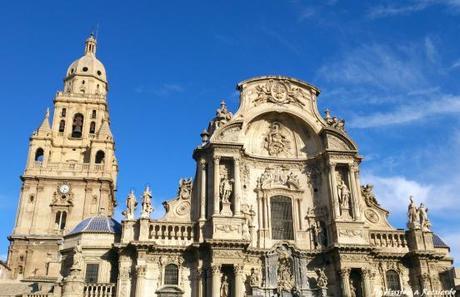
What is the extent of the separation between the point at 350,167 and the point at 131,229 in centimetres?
1343

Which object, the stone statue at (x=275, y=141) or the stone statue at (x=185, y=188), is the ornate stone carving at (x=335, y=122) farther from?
the stone statue at (x=185, y=188)

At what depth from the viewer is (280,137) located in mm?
32344

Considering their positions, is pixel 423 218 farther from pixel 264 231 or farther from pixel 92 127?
pixel 92 127

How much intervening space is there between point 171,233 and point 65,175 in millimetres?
24238

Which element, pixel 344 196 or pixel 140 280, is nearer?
pixel 140 280

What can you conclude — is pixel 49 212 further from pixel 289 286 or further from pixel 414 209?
pixel 414 209

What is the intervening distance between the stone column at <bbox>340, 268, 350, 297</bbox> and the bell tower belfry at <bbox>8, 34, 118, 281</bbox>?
22.7m

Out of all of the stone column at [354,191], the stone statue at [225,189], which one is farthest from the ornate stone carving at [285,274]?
the stone column at [354,191]

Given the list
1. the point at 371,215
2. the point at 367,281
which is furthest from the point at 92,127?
the point at 367,281

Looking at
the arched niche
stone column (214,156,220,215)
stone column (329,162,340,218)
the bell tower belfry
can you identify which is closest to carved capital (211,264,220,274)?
stone column (214,156,220,215)

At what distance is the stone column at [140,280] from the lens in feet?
84.1

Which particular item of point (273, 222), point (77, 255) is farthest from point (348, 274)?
point (77, 255)

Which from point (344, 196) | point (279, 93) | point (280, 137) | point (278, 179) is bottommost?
point (344, 196)

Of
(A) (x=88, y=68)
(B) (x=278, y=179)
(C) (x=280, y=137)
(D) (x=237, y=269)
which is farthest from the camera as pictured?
(A) (x=88, y=68)
